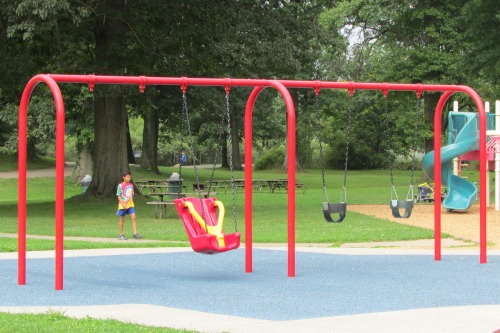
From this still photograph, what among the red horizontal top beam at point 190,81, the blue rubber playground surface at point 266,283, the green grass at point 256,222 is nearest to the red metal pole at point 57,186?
the blue rubber playground surface at point 266,283

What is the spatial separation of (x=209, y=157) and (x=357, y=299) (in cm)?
7393

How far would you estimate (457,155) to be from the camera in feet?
90.9

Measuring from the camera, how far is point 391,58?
45250 millimetres

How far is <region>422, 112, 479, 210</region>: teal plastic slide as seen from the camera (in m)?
27.5

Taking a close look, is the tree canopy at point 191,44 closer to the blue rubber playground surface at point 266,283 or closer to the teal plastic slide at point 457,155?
the teal plastic slide at point 457,155

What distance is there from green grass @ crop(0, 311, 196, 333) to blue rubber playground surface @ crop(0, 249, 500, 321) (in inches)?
57.9

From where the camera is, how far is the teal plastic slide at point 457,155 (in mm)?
27531

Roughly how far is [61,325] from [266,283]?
4584 mm

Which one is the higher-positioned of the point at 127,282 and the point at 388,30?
the point at 388,30

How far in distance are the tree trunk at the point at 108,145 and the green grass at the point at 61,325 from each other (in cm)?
1980

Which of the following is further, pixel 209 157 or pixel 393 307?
pixel 209 157

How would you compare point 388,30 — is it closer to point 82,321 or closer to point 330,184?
point 330,184

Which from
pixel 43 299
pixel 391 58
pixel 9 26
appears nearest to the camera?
pixel 43 299

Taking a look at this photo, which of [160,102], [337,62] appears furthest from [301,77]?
[160,102]
